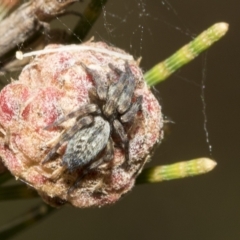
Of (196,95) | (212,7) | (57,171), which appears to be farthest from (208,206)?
(57,171)

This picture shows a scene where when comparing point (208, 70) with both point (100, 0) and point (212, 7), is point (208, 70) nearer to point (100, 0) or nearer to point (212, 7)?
point (212, 7)

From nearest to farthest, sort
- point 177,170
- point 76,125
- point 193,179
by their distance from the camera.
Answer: point 76,125 → point 177,170 → point 193,179

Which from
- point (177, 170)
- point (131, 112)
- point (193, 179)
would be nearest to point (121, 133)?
point (131, 112)

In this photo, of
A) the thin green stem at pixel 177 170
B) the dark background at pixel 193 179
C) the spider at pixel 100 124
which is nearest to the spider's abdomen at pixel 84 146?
the spider at pixel 100 124

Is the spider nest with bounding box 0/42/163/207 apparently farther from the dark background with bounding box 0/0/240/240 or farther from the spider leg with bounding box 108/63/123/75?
the dark background with bounding box 0/0/240/240

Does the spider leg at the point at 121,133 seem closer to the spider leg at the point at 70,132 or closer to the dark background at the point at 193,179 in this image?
the spider leg at the point at 70,132

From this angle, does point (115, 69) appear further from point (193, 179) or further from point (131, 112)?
point (193, 179)

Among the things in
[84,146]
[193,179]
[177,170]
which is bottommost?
[193,179]
